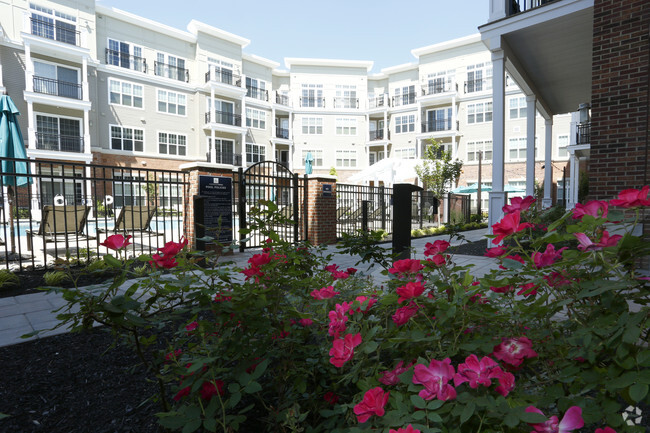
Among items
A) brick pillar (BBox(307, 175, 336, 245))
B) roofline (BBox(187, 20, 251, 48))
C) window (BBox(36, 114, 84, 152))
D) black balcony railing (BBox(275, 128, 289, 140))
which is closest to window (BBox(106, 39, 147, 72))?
roofline (BBox(187, 20, 251, 48))

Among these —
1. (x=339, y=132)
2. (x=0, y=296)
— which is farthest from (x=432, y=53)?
(x=0, y=296)

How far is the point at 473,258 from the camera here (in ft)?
24.7

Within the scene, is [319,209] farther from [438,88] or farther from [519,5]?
[438,88]

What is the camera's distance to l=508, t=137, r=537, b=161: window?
27328 millimetres

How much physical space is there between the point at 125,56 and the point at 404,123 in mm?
23680

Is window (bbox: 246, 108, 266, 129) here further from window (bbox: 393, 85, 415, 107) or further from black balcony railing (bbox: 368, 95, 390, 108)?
window (bbox: 393, 85, 415, 107)

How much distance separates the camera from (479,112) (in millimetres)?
29453

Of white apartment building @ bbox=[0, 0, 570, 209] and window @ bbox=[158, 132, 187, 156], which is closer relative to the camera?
white apartment building @ bbox=[0, 0, 570, 209]

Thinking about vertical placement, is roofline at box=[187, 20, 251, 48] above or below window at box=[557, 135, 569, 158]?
above

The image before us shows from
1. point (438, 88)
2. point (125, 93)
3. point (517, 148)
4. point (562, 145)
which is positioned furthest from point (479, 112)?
point (125, 93)

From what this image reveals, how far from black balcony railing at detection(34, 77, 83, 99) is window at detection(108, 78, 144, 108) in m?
2.14

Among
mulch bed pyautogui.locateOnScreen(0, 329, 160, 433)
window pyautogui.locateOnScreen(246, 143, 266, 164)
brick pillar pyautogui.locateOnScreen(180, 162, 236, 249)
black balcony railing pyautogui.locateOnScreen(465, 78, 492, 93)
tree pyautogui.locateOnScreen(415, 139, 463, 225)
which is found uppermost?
black balcony railing pyautogui.locateOnScreen(465, 78, 492, 93)

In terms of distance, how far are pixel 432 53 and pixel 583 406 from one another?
35161 mm

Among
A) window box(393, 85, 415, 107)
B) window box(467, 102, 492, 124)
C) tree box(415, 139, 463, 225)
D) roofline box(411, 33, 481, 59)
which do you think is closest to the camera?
tree box(415, 139, 463, 225)
